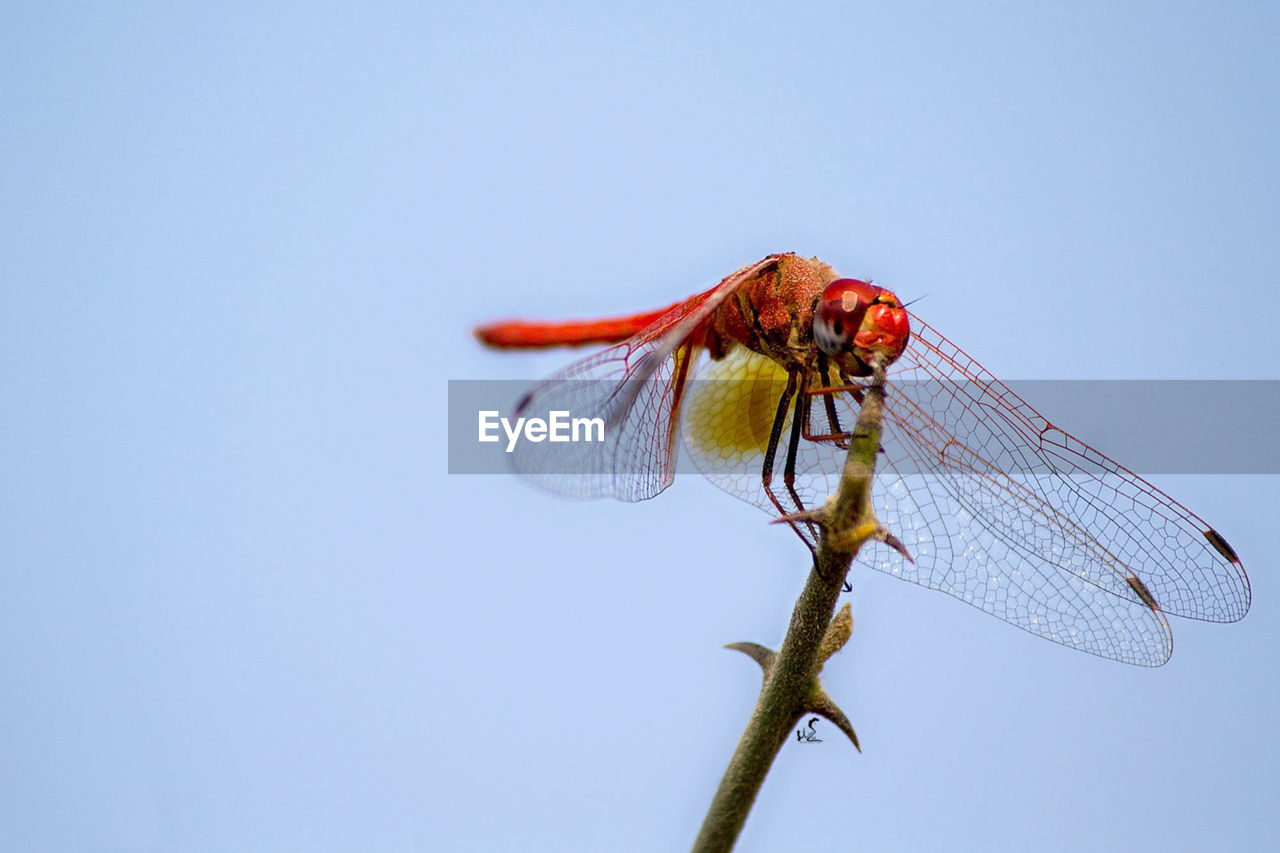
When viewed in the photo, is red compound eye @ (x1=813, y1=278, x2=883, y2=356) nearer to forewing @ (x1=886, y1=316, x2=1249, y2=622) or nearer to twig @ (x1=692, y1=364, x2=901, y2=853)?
forewing @ (x1=886, y1=316, x2=1249, y2=622)

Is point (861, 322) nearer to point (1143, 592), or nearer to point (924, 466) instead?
point (924, 466)

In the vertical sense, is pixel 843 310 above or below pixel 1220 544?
above

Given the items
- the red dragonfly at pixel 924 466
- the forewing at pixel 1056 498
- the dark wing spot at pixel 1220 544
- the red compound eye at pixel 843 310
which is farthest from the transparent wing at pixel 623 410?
the dark wing spot at pixel 1220 544

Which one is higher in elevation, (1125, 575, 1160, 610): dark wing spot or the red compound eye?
the red compound eye

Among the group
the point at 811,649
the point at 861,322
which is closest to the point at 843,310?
the point at 861,322

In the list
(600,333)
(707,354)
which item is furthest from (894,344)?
(600,333)

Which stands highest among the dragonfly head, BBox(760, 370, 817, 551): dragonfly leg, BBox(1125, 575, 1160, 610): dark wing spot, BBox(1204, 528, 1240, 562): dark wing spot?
the dragonfly head

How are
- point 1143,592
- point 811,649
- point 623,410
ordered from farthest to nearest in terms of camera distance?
point 623,410 → point 1143,592 → point 811,649

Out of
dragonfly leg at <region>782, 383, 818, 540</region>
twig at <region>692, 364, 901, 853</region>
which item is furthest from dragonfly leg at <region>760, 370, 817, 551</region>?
twig at <region>692, 364, 901, 853</region>
